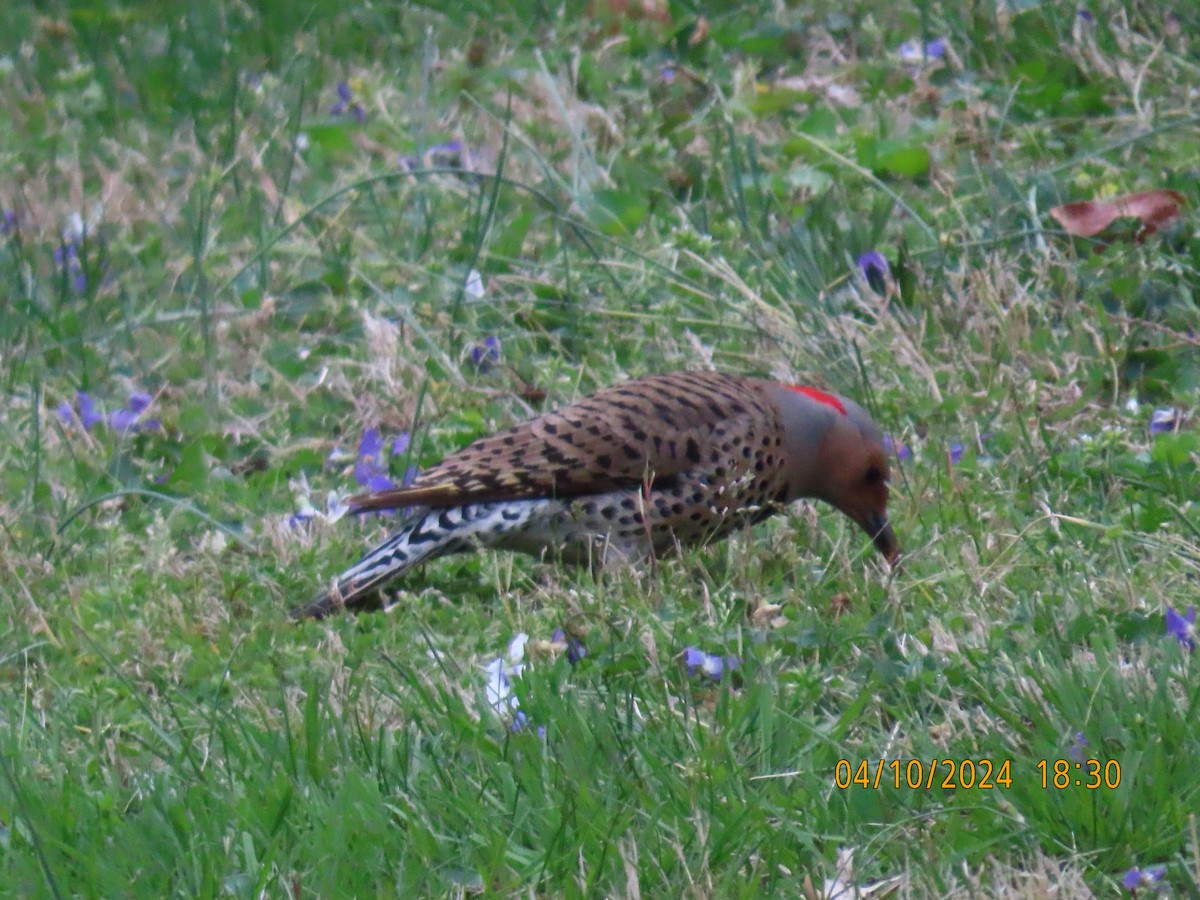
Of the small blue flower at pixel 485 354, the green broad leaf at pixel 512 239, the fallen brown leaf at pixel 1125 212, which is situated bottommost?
the small blue flower at pixel 485 354

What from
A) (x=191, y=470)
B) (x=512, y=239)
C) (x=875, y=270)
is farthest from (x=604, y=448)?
(x=512, y=239)

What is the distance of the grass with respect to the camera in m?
3.25

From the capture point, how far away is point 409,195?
23.8 ft

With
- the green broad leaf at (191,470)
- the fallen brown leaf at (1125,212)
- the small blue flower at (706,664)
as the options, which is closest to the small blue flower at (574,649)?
the small blue flower at (706,664)

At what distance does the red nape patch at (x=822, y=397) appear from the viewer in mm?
5186

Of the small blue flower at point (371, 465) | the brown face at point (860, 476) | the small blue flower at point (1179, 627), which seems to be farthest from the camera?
the small blue flower at point (371, 465)

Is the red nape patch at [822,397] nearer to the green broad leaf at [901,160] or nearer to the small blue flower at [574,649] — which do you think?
the small blue flower at [574,649]

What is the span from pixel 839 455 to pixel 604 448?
60cm

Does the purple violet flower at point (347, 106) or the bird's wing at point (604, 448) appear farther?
the purple violet flower at point (347, 106)

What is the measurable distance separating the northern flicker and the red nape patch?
0.04 feet

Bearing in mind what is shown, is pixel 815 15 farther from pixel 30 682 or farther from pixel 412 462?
pixel 30 682

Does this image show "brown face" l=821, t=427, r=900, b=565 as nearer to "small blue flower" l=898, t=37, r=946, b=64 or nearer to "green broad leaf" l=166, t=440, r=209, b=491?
"green broad leaf" l=166, t=440, r=209, b=491

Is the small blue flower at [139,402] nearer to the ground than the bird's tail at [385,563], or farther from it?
nearer to the ground
